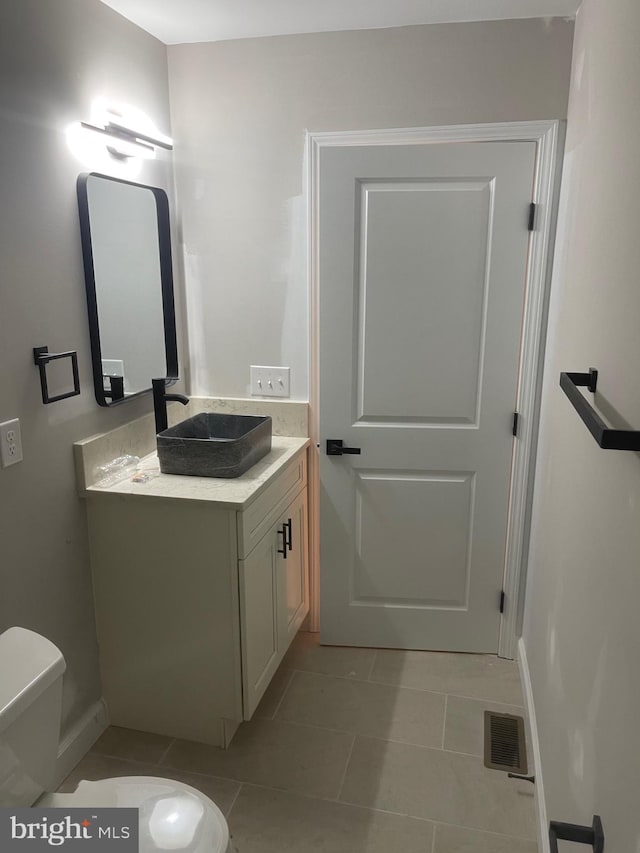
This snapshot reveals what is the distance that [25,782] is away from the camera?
4.33 feet

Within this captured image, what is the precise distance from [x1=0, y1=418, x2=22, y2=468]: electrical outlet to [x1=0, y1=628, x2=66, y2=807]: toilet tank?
1.65ft

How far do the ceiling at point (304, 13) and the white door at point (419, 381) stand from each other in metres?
0.40

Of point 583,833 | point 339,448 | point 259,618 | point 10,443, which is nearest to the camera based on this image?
point 583,833

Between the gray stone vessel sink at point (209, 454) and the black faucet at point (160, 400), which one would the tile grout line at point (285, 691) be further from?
the black faucet at point (160, 400)

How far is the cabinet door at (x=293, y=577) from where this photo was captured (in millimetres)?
2414

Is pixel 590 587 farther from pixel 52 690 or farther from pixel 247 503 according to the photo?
pixel 52 690

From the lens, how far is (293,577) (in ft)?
8.45

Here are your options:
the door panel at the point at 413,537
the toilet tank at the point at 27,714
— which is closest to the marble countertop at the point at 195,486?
the door panel at the point at 413,537

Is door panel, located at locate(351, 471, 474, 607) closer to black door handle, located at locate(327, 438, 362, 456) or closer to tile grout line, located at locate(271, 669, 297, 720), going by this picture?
black door handle, located at locate(327, 438, 362, 456)

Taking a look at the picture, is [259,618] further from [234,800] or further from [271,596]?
[234,800]

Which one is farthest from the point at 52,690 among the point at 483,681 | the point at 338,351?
the point at 483,681

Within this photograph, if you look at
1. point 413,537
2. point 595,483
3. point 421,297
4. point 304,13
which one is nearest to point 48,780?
point 595,483

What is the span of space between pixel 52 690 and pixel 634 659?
114 centimetres

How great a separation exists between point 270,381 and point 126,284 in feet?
2.23
